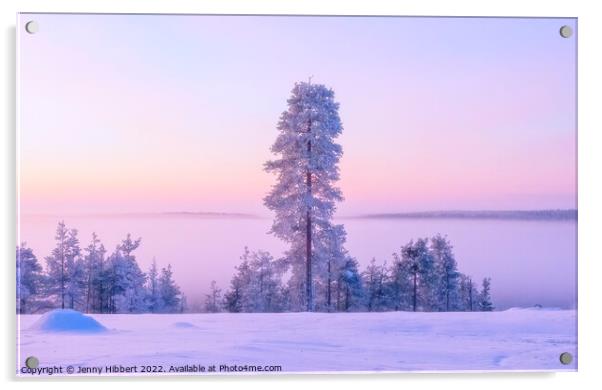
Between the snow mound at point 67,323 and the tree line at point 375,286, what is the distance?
37cm

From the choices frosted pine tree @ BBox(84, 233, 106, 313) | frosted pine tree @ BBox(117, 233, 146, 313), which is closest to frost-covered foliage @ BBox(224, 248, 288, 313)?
frosted pine tree @ BBox(117, 233, 146, 313)

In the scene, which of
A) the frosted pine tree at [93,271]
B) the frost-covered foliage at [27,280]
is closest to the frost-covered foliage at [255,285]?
the frosted pine tree at [93,271]

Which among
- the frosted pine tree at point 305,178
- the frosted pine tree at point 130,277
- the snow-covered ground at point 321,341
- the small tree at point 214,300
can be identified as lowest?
the snow-covered ground at point 321,341

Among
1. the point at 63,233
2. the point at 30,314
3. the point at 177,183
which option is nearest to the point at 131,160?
the point at 177,183

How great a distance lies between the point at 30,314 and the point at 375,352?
1.09 m

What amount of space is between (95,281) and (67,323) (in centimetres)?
15

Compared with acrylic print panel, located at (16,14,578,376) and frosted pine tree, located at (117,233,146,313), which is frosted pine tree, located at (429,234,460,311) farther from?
frosted pine tree, located at (117,233,146,313)

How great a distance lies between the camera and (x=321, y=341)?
2.26 meters

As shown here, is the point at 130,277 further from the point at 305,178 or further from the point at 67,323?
the point at 305,178

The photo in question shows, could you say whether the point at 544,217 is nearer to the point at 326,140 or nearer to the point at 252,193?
the point at 326,140

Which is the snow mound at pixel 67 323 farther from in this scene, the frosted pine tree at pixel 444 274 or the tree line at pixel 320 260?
the frosted pine tree at pixel 444 274

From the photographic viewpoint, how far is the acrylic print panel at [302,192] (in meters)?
2.25

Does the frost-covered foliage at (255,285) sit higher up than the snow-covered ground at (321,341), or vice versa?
the frost-covered foliage at (255,285)

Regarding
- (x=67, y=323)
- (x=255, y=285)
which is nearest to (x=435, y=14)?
(x=255, y=285)
